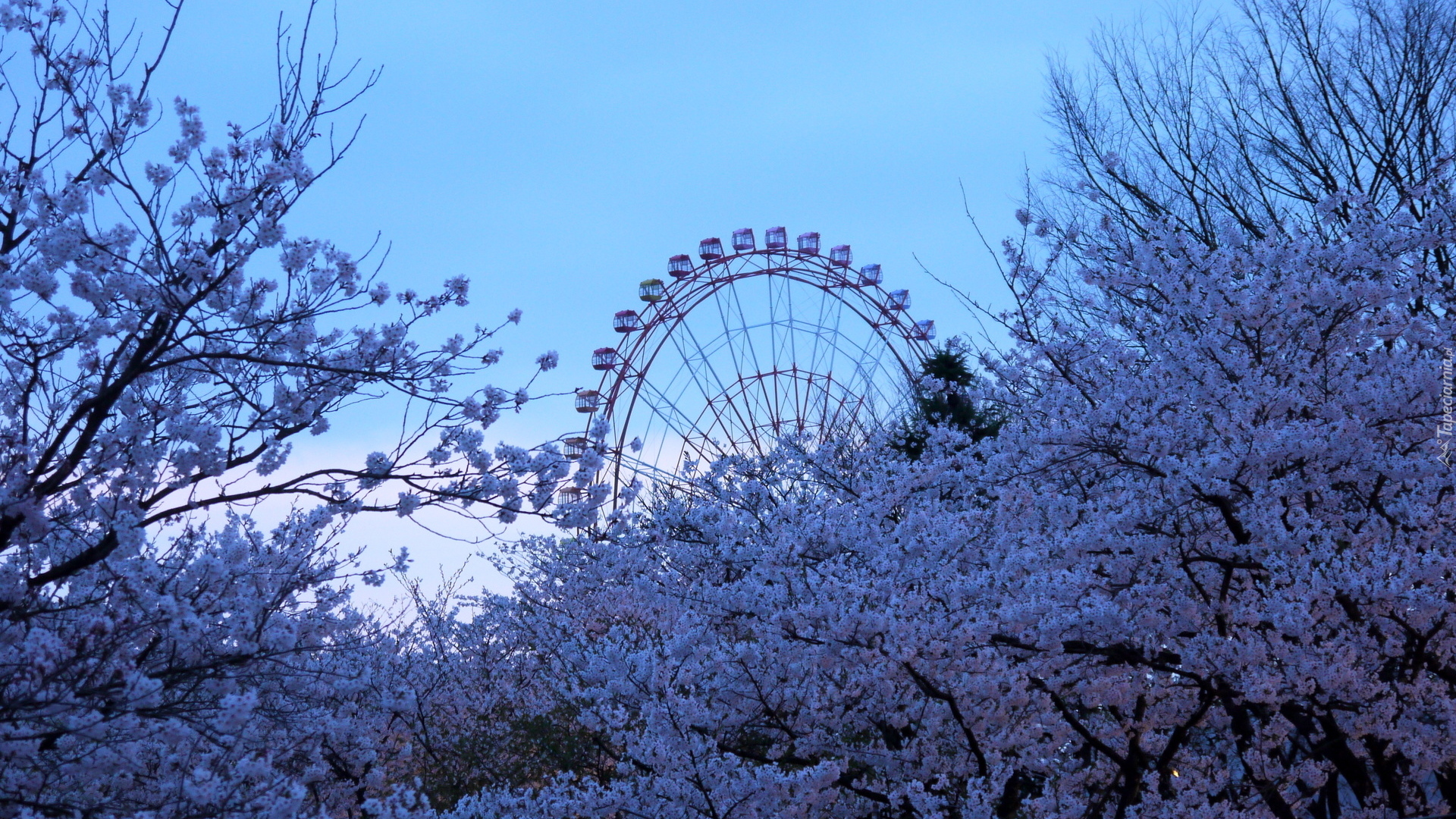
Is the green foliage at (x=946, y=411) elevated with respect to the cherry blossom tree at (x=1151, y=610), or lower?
elevated

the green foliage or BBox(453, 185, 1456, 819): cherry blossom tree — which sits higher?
the green foliage

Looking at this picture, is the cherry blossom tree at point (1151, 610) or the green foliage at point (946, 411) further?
the green foliage at point (946, 411)

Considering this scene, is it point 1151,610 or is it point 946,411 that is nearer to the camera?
point 1151,610

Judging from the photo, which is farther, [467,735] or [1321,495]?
[467,735]

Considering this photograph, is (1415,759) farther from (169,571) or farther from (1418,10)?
(1418,10)

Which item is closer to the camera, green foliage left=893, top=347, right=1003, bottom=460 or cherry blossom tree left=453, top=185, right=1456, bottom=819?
cherry blossom tree left=453, top=185, right=1456, bottom=819

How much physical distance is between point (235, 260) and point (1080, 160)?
8.90 meters

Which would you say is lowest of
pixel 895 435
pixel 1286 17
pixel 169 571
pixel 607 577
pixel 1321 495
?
pixel 169 571

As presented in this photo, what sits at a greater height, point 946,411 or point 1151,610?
point 946,411

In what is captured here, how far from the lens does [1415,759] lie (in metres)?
4.71

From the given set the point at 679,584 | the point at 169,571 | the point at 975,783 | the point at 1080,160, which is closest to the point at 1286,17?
the point at 1080,160

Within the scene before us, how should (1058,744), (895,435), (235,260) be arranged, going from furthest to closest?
(895,435), (1058,744), (235,260)

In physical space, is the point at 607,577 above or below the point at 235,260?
above

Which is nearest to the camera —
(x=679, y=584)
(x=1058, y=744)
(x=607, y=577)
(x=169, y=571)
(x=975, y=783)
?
(x=169, y=571)
